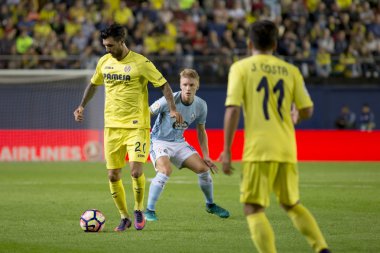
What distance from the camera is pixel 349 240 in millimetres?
9781

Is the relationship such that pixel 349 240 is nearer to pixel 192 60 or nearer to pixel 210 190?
pixel 210 190

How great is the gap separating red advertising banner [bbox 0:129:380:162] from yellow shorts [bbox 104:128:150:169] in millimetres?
13904

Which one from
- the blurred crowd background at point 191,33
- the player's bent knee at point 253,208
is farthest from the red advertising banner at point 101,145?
the player's bent knee at point 253,208

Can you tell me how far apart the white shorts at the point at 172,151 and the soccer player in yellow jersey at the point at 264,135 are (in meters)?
4.80

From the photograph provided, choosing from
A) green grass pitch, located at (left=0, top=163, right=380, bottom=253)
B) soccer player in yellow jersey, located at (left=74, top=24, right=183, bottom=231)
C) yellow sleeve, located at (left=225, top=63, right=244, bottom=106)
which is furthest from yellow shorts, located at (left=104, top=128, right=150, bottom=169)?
yellow sleeve, located at (left=225, top=63, right=244, bottom=106)

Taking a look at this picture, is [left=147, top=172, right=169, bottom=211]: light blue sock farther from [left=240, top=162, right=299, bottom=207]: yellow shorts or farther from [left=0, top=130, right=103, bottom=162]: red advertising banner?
[left=0, top=130, right=103, bottom=162]: red advertising banner

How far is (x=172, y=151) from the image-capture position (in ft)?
39.9

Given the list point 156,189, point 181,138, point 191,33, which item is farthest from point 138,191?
point 191,33

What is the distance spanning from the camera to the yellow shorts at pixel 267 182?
23.6 feet

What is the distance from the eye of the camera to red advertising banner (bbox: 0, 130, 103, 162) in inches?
989

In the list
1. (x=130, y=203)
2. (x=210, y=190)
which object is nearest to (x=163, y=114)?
(x=210, y=190)

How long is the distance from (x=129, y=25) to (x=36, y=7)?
3.12m

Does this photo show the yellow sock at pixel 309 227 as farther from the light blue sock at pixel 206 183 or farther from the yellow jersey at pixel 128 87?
the light blue sock at pixel 206 183

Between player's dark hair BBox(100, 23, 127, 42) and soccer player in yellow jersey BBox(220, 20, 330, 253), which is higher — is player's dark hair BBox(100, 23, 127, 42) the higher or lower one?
the higher one
